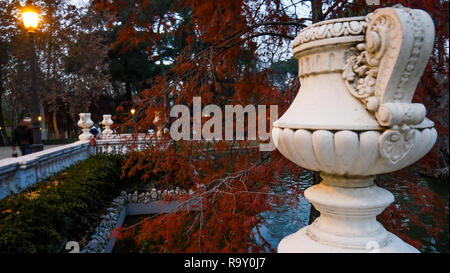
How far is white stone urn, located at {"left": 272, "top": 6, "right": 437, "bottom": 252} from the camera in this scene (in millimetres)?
1027

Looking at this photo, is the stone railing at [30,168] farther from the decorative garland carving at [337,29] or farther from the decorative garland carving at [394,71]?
the decorative garland carving at [394,71]

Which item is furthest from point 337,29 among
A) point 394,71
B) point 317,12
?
point 317,12

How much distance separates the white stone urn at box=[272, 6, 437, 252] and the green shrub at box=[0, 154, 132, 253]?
3051 mm

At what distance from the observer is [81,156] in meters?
7.74

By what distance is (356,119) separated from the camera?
110 cm

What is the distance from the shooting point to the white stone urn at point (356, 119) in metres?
1.03

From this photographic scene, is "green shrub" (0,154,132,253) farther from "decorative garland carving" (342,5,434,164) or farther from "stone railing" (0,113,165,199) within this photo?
"decorative garland carving" (342,5,434,164)

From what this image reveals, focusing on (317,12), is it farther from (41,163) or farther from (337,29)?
(41,163)

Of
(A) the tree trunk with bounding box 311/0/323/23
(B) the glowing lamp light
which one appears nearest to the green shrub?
(B) the glowing lamp light

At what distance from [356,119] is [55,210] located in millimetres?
4124

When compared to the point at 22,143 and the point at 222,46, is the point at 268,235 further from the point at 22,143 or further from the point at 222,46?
the point at 22,143

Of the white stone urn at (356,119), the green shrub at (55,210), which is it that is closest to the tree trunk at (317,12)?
the white stone urn at (356,119)

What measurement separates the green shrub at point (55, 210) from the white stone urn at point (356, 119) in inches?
120
